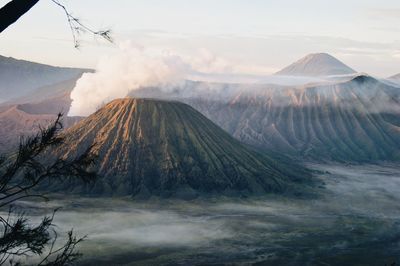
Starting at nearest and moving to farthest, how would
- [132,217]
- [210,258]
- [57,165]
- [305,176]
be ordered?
[57,165] < [210,258] < [132,217] < [305,176]

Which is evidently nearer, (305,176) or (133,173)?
(133,173)

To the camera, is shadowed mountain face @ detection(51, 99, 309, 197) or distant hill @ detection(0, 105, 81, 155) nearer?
shadowed mountain face @ detection(51, 99, 309, 197)

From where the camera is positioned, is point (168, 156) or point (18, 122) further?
point (18, 122)

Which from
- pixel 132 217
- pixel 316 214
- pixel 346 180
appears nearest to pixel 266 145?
pixel 346 180

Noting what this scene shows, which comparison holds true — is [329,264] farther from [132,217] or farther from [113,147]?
[113,147]

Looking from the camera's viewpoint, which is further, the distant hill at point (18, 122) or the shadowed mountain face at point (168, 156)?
the distant hill at point (18, 122)

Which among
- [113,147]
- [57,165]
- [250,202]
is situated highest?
[57,165]

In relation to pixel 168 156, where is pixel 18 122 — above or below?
above

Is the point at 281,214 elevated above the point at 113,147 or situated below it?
below
